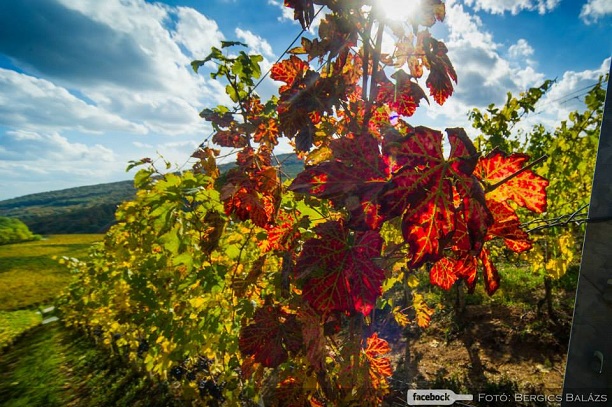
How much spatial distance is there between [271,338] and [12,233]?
5354 cm

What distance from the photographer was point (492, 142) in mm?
5410

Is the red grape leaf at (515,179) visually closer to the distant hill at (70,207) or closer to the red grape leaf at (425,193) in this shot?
the red grape leaf at (425,193)

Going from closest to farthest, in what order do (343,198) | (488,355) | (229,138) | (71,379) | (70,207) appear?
1. (343,198)
2. (229,138)
3. (488,355)
4. (71,379)
5. (70,207)

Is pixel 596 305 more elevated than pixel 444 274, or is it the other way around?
pixel 444 274

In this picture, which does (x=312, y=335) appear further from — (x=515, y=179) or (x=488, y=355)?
(x=488, y=355)

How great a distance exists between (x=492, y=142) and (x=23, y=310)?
18.9 metres

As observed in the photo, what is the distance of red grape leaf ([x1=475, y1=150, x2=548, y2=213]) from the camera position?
723 millimetres

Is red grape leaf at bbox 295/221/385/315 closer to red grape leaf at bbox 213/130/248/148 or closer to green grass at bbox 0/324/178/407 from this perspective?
red grape leaf at bbox 213/130/248/148

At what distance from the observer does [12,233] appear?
38406 mm

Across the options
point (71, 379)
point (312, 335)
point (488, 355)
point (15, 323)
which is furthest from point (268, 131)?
point (15, 323)

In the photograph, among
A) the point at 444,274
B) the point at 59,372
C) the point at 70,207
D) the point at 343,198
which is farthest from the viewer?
the point at 70,207

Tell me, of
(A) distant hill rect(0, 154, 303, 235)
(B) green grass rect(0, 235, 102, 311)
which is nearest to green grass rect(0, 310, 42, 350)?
(B) green grass rect(0, 235, 102, 311)

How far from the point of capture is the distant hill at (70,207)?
76188 mm

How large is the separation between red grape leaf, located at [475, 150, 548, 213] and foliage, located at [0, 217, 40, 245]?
5265 centimetres
